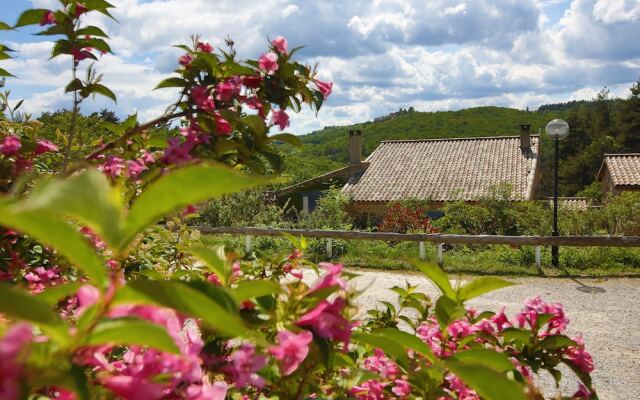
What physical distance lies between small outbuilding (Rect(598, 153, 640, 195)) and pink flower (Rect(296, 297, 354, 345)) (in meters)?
23.7

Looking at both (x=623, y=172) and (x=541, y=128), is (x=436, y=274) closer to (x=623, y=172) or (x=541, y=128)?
(x=623, y=172)

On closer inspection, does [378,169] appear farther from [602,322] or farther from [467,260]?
[602,322]

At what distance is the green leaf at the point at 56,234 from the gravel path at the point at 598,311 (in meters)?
3.35

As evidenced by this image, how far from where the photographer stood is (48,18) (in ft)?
5.65

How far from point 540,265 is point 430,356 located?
32.4 feet

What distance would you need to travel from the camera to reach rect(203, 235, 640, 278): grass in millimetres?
9750

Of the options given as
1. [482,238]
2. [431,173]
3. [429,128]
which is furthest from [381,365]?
[429,128]

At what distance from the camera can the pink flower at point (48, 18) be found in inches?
67.5

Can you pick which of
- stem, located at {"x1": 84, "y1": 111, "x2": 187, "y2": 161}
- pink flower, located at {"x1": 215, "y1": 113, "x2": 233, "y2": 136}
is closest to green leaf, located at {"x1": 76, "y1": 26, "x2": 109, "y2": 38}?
stem, located at {"x1": 84, "y1": 111, "x2": 187, "y2": 161}

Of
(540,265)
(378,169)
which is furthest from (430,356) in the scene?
(378,169)

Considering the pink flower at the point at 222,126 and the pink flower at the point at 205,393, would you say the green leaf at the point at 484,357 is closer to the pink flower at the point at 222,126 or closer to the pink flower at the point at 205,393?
the pink flower at the point at 205,393

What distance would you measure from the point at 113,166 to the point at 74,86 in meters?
0.36

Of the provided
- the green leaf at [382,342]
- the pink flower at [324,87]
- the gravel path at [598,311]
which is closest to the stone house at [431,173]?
the gravel path at [598,311]

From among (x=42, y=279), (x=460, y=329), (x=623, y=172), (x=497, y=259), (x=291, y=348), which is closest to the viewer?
(x=291, y=348)
